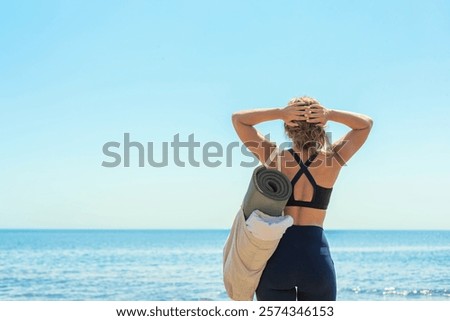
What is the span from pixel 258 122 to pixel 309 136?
11.4 inches

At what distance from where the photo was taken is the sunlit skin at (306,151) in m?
3.15

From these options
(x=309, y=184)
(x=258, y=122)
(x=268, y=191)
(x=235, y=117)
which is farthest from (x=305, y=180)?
(x=235, y=117)

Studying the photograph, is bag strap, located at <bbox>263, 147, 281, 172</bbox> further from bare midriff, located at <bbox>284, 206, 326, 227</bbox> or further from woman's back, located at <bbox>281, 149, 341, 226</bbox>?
bare midriff, located at <bbox>284, 206, 326, 227</bbox>

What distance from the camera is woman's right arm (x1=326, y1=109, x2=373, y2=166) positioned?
127 inches

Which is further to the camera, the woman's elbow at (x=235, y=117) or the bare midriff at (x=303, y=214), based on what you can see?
the woman's elbow at (x=235, y=117)

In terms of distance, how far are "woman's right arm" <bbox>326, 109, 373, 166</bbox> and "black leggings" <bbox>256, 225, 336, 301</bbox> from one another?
0.45m

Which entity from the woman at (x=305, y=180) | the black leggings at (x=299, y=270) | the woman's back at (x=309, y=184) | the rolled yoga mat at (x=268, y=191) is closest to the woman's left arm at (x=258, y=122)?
the woman at (x=305, y=180)

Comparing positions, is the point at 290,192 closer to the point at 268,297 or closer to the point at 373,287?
the point at 268,297

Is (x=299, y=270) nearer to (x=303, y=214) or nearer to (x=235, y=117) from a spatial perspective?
(x=303, y=214)

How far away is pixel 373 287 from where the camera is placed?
18.0 m

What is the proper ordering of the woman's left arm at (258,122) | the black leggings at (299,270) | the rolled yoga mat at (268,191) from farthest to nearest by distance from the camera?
1. the woman's left arm at (258,122)
2. the black leggings at (299,270)
3. the rolled yoga mat at (268,191)

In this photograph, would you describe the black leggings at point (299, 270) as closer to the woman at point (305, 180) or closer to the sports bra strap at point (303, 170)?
the woman at point (305, 180)

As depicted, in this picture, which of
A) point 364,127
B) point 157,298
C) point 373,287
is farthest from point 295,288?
point 373,287

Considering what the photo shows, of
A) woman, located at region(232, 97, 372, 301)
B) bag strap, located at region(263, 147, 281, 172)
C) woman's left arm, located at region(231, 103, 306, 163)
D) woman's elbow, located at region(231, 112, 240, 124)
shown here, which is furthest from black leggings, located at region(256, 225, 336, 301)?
woman's elbow, located at region(231, 112, 240, 124)
